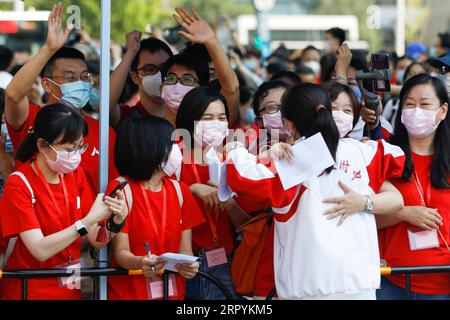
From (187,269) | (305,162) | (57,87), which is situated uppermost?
(57,87)

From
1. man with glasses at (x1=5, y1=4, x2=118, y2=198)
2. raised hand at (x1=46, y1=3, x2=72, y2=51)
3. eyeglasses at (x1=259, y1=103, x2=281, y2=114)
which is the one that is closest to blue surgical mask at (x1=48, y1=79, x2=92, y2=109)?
man with glasses at (x1=5, y1=4, x2=118, y2=198)

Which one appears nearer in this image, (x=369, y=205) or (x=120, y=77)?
(x=369, y=205)

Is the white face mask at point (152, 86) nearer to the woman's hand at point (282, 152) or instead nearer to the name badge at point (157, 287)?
the name badge at point (157, 287)

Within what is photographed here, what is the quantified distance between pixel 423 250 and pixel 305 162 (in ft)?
3.30

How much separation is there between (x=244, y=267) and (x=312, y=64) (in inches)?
340

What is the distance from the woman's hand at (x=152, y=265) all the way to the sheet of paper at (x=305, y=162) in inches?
27.8

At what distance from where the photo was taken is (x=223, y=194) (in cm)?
416

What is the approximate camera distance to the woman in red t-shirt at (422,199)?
14.9 ft

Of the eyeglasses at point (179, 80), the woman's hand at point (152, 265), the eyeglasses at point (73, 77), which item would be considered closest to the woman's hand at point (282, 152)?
the woman's hand at point (152, 265)

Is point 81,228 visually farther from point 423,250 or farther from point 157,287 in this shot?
point 423,250

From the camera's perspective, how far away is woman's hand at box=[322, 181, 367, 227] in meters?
4.05

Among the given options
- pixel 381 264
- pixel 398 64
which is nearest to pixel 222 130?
pixel 381 264

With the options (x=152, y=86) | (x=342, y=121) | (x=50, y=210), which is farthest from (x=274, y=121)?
(x=50, y=210)
